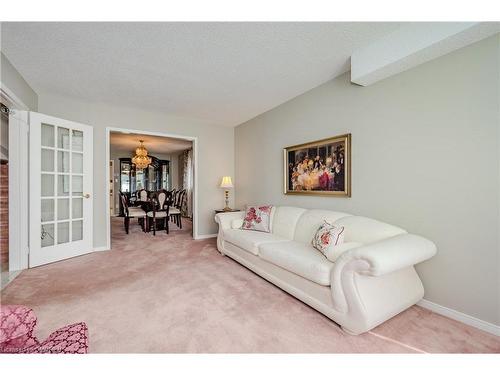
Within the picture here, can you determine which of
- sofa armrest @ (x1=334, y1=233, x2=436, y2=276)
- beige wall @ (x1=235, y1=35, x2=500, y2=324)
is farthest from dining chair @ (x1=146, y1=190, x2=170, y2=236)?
sofa armrest @ (x1=334, y1=233, x2=436, y2=276)

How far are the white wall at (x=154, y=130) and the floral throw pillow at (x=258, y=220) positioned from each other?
1.64 m

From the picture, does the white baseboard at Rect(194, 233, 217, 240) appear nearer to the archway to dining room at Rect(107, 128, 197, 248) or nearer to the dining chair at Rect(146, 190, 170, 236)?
the archway to dining room at Rect(107, 128, 197, 248)

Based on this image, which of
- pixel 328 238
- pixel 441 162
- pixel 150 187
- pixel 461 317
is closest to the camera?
pixel 461 317

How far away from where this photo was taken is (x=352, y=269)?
1606 mm

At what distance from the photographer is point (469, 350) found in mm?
1501

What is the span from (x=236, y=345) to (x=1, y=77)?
338cm

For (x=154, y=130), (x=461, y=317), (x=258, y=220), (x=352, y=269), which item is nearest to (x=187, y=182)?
(x=154, y=130)

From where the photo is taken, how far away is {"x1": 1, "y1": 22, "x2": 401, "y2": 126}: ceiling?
1967 millimetres

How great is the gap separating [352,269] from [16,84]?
404cm

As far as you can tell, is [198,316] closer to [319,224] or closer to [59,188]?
[319,224]

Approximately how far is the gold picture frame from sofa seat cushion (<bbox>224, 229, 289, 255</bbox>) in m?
0.86

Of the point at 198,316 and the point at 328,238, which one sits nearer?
the point at 198,316

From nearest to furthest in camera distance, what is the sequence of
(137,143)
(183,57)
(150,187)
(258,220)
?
(183,57) < (258,220) < (137,143) < (150,187)

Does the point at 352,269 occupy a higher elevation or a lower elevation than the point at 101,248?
higher
